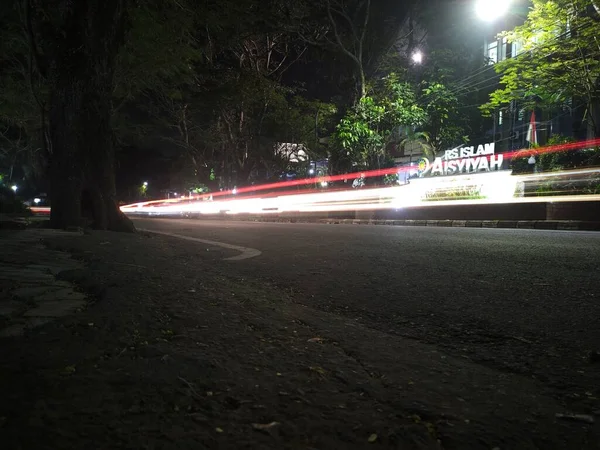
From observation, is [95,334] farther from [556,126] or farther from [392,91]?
[556,126]

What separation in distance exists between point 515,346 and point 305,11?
20.0m

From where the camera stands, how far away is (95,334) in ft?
7.10

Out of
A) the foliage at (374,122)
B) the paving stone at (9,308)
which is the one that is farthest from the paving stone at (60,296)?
the foliage at (374,122)

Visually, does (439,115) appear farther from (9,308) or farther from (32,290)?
(9,308)

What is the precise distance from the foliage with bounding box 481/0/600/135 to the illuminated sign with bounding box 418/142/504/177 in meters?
4.83

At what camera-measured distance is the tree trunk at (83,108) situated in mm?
8305

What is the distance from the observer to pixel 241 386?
174cm

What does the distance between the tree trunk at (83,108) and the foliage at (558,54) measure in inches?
627

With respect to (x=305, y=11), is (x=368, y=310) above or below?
below

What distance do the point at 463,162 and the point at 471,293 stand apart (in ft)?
72.5

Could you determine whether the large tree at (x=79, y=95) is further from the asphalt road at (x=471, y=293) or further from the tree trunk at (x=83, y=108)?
the asphalt road at (x=471, y=293)

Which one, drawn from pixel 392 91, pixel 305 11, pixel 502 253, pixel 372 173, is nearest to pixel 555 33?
pixel 392 91

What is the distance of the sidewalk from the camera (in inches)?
55.3

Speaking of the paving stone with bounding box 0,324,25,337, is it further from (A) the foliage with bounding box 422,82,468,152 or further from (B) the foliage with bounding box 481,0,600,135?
Result: (A) the foliage with bounding box 422,82,468,152
